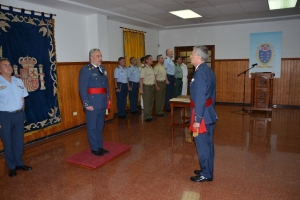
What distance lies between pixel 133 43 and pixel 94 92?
425 centimetres

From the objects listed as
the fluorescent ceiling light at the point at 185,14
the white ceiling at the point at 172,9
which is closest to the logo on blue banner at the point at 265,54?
the white ceiling at the point at 172,9

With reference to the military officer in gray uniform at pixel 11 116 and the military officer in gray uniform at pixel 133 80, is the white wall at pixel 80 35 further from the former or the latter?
the military officer in gray uniform at pixel 11 116

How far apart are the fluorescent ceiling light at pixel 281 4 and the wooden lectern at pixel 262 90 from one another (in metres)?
1.73

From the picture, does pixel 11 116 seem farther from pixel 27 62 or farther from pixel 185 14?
pixel 185 14

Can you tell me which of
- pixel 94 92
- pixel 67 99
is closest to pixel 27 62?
pixel 67 99

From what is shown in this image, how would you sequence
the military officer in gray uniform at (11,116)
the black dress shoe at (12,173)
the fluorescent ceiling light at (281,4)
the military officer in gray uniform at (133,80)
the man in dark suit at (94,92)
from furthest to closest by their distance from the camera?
the military officer in gray uniform at (133,80) → the fluorescent ceiling light at (281,4) → the man in dark suit at (94,92) → the black dress shoe at (12,173) → the military officer in gray uniform at (11,116)

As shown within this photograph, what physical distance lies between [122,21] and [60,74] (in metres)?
2.66

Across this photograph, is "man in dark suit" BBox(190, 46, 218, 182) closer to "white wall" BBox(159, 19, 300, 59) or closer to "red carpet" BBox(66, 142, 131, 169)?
"red carpet" BBox(66, 142, 131, 169)

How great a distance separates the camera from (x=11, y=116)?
3109 millimetres

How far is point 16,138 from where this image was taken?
10.6ft

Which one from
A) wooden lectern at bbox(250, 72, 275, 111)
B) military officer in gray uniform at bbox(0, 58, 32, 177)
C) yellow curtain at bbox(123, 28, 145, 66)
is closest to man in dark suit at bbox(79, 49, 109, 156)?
military officer in gray uniform at bbox(0, 58, 32, 177)

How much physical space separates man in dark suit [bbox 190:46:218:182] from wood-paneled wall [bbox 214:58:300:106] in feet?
18.9

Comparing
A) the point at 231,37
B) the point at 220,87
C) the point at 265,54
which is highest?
the point at 231,37

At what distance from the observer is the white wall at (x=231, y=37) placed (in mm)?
7332
